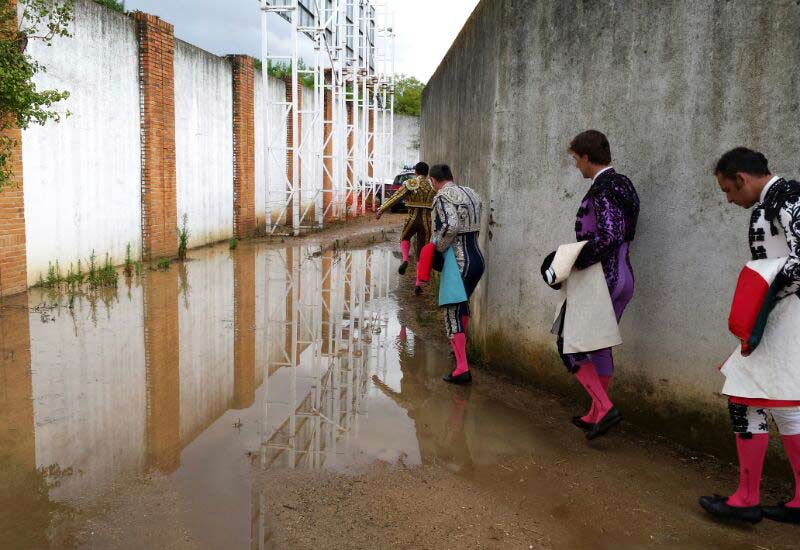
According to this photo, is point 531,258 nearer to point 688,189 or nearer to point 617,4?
point 688,189

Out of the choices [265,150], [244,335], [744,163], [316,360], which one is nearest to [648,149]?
[744,163]

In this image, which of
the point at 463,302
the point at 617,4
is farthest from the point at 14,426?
the point at 617,4

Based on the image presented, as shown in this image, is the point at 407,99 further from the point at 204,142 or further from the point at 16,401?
the point at 16,401

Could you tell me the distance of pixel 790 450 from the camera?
127 inches

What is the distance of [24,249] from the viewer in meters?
8.41

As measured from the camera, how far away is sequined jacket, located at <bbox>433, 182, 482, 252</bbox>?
5414 millimetres

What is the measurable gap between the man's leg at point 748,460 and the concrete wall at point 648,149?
0.67 m

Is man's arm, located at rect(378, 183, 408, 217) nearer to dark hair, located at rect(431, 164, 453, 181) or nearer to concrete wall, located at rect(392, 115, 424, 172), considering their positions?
dark hair, located at rect(431, 164, 453, 181)

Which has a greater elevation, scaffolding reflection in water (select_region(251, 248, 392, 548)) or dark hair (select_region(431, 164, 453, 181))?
A: dark hair (select_region(431, 164, 453, 181))

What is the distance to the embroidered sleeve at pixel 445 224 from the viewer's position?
5402mm

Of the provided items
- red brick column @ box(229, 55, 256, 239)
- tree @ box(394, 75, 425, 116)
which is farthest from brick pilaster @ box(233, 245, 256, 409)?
tree @ box(394, 75, 425, 116)

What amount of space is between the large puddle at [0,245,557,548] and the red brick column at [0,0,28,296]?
1.11 feet

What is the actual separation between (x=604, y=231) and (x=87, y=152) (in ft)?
27.3

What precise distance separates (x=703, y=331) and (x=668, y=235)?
62 centimetres
